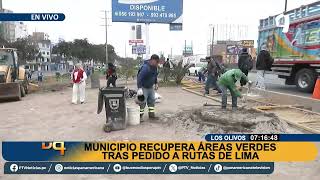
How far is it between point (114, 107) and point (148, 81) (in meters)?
1.31

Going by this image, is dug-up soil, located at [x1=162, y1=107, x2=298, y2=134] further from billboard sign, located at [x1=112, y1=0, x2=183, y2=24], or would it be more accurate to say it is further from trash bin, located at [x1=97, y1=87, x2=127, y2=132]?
billboard sign, located at [x1=112, y1=0, x2=183, y2=24]

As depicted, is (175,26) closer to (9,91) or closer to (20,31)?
(9,91)

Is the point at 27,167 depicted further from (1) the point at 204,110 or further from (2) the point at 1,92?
(2) the point at 1,92

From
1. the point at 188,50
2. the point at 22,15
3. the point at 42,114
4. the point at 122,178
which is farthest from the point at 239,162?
the point at 188,50

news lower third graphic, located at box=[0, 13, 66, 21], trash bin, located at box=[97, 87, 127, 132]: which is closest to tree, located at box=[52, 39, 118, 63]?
trash bin, located at box=[97, 87, 127, 132]

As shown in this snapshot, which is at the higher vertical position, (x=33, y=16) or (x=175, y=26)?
(x=175, y=26)

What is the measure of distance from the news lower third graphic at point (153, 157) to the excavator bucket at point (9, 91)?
11067 millimetres

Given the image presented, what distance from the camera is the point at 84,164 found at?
5246mm

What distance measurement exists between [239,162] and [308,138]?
89.1 inches

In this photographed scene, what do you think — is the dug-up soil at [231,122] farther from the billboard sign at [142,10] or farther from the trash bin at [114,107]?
the billboard sign at [142,10]

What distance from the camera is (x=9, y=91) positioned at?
15781mm

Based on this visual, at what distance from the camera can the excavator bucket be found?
1564 cm

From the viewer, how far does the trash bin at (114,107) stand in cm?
816

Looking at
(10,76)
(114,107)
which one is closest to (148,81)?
(114,107)
